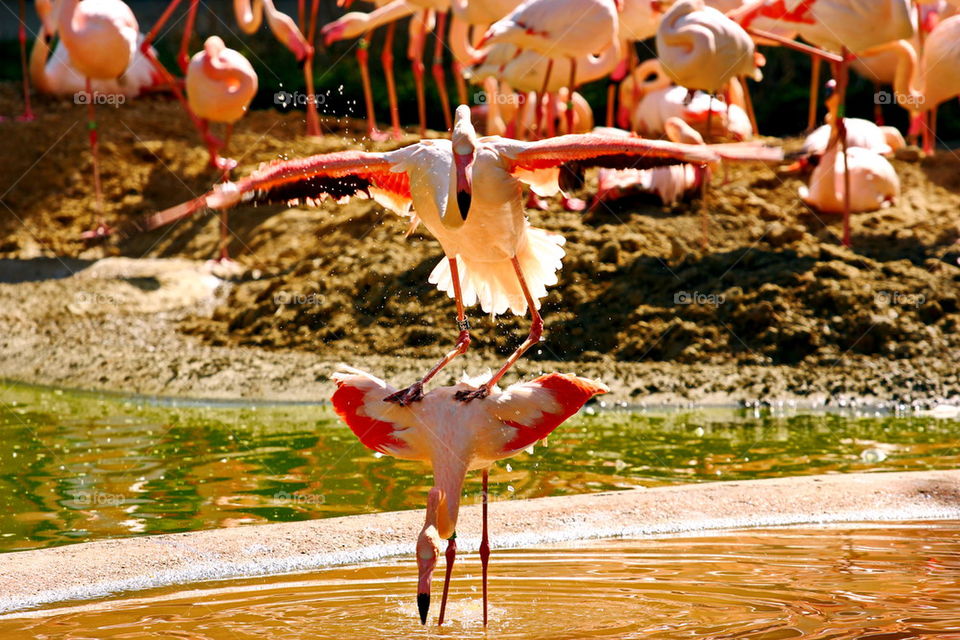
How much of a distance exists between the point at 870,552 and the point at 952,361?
3.98 meters

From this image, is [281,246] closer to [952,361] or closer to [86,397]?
[86,397]

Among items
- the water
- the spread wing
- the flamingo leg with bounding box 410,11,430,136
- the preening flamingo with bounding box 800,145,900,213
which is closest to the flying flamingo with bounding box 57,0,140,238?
the flamingo leg with bounding box 410,11,430,136

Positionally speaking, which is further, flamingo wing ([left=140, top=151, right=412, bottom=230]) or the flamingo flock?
flamingo wing ([left=140, top=151, right=412, bottom=230])

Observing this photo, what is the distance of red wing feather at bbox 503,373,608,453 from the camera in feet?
15.0

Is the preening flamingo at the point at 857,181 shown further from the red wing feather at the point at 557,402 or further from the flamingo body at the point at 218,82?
the red wing feather at the point at 557,402

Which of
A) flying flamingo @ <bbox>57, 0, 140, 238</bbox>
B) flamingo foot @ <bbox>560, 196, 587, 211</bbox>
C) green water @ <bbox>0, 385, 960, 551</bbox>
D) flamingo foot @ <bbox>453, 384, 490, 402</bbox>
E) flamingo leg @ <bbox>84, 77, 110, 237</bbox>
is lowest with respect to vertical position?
green water @ <bbox>0, 385, 960, 551</bbox>

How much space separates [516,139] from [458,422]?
16.0 feet

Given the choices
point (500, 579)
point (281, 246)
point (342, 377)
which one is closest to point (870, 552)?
point (500, 579)

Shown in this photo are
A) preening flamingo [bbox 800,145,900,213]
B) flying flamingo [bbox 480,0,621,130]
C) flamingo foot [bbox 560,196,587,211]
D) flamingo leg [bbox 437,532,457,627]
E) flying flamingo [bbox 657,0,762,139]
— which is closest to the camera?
flamingo leg [bbox 437,532,457,627]

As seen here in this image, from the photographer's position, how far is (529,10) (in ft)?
31.6

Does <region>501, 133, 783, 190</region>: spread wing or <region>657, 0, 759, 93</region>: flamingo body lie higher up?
<region>657, 0, 759, 93</region>: flamingo body

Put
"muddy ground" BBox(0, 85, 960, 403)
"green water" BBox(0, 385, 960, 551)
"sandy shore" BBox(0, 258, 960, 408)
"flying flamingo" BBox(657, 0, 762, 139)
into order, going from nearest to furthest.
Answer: "green water" BBox(0, 385, 960, 551) < "sandy shore" BBox(0, 258, 960, 408) < "muddy ground" BBox(0, 85, 960, 403) < "flying flamingo" BBox(657, 0, 762, 139)

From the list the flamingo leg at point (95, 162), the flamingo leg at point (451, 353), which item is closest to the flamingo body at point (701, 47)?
the flamingo leg at point (451, 353)

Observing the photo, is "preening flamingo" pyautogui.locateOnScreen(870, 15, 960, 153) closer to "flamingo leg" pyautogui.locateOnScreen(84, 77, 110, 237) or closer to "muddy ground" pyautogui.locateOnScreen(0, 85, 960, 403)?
"muddy ground" pyautogui.locateOnScreen(0, 85, 960, 403)
